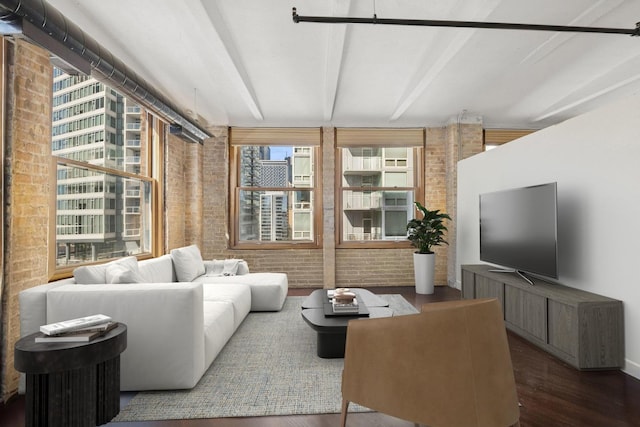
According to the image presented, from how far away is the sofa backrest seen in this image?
12.8ft

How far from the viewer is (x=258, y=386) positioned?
267 cm

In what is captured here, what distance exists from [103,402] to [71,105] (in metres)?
2.88

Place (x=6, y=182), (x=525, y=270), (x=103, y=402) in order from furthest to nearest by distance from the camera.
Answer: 1. (x=525, y=270)
2. (x=6, y=182)
3. (x=103, y=402)

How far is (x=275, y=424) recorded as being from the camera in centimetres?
219

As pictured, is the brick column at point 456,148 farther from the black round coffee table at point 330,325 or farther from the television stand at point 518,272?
the black round coffee table at point 330,325

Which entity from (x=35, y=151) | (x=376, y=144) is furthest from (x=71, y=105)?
(x=376, y=144)

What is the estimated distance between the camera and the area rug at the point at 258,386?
2336mm

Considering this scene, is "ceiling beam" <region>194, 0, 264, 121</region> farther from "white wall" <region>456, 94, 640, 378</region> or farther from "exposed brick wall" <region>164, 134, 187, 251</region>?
"white wall" <region>456, 94, 640, 378</region>

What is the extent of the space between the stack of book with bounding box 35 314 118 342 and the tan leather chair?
5.26 feet

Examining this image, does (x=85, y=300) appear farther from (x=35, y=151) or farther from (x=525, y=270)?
(x=525, y=270)

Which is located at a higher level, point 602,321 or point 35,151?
point 35,151

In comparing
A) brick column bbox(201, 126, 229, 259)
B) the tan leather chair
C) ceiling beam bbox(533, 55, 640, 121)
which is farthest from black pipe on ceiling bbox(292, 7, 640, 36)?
brick column bbox(201, 126, 229, 259)

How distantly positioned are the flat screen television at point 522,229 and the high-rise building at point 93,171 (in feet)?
15.7

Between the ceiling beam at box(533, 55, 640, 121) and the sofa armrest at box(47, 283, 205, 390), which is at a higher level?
the ceiling beam at box(533, 55, 640, 121)
